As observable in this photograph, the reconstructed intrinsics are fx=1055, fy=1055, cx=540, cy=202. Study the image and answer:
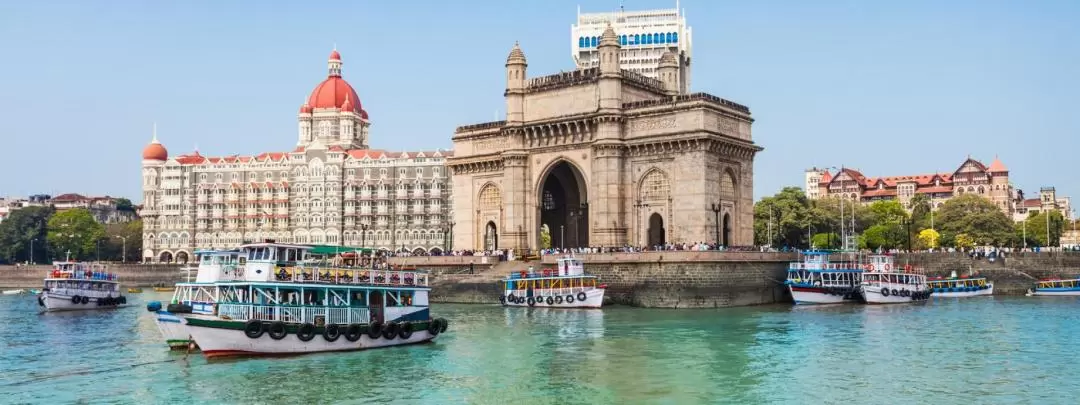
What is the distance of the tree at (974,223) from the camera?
102125 mm

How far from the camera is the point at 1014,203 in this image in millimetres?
154500

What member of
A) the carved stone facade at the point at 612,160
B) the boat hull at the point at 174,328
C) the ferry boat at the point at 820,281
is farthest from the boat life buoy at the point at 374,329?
the ferry boat at the point at 820,281

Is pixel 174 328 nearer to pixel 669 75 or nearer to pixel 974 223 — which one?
pixel 669 75

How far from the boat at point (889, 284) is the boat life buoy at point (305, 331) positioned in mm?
36759

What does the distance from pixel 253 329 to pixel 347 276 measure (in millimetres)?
4555

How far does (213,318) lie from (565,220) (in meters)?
42.9

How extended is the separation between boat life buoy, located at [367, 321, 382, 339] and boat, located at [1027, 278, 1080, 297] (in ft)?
161

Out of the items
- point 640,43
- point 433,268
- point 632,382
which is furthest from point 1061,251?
point 640,43

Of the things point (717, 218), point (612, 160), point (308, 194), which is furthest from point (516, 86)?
point (308, 194)

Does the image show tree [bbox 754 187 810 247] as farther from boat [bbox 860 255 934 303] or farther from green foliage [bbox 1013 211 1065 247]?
boat [bbox 860 255 934 303]

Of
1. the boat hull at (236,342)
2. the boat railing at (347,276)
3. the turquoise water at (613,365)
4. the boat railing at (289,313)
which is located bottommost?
the turquoise water at (613,365)

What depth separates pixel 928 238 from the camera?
105562 mm

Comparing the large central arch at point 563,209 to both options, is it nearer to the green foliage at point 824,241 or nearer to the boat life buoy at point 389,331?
the green foliage at point 824,241

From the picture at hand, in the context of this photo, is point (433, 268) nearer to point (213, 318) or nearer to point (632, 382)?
point (213, 318)
